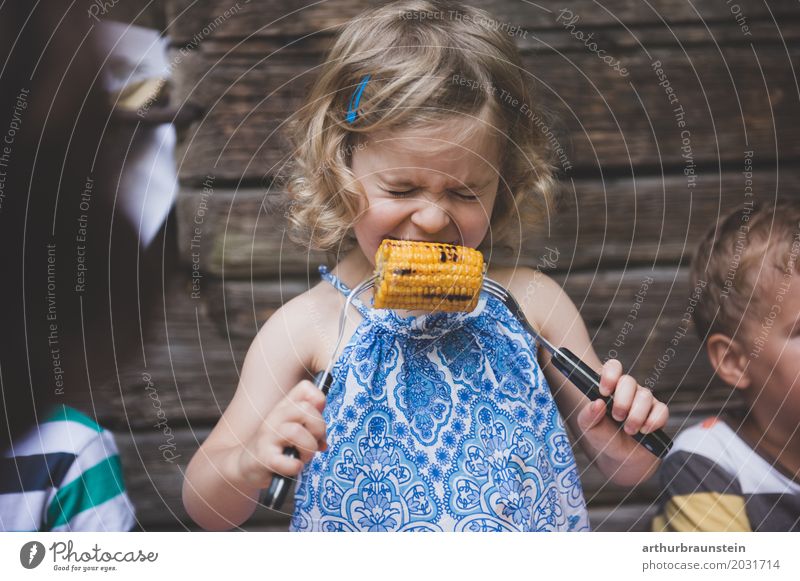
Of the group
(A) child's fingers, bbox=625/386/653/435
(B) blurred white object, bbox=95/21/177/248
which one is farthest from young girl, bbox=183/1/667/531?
(B) blurred white object, bbox=95/21/177/248

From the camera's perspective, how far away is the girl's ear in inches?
30.6

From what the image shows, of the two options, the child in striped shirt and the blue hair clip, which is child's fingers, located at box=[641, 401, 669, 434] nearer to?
the child in striped shirt

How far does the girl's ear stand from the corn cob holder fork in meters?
0.20

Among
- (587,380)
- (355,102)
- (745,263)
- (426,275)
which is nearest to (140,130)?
(355,102)

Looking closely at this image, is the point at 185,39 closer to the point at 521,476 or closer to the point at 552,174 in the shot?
the point at 552,174

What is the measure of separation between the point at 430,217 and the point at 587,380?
0.19 meters

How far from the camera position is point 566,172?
786mm

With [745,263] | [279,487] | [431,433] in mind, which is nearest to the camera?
[279,487]

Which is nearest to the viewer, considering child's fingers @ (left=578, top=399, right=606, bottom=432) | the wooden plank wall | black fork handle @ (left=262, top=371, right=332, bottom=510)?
black fork handle @ (left=262, top=371, right=332, bottom=510)

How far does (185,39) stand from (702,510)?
679mm

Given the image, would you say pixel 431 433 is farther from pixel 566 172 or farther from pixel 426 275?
pixel 566 172
